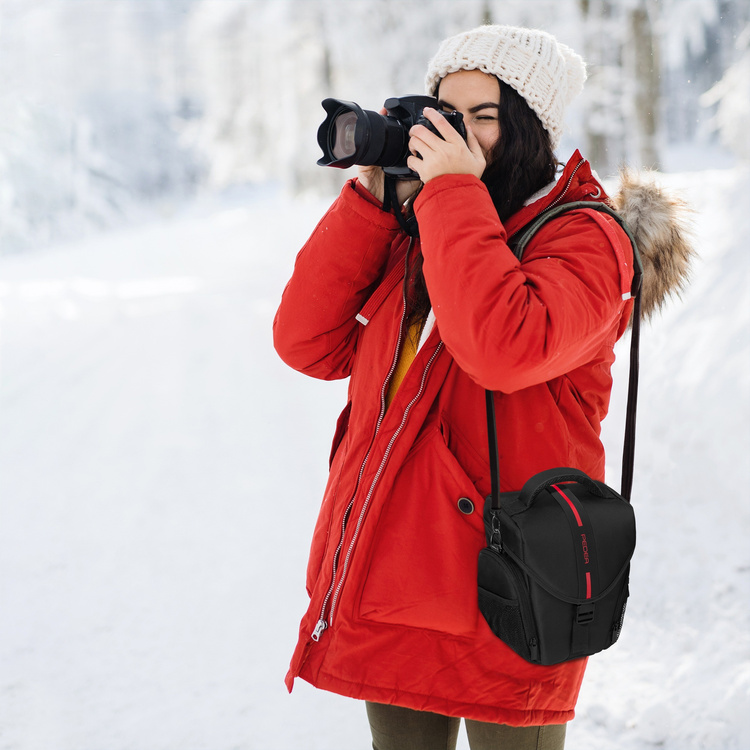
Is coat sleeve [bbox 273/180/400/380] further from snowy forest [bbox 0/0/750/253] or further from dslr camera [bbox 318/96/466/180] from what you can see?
snowy forest [bbox 0/0/750/253]

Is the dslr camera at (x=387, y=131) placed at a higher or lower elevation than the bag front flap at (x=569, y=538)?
higher

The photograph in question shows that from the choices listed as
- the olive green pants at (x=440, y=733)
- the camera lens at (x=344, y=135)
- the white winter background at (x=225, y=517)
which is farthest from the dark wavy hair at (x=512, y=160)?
the olive green pants at (x=440, y=733)

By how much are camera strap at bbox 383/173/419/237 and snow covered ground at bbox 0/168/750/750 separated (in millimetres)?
612

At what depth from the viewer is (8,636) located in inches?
115

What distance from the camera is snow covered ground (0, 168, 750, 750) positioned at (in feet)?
8.02

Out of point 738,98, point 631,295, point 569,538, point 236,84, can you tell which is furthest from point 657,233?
point 236,84

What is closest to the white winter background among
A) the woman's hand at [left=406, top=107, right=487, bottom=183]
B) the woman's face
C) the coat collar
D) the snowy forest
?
the coat collar

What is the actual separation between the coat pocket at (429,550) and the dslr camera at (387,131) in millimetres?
479

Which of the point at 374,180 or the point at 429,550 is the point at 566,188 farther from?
the point at 429,550

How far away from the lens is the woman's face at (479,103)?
1.34 meters

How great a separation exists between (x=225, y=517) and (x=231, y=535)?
0.59 ft

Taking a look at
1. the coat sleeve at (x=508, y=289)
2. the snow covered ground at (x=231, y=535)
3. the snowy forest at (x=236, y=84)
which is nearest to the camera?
the coat sleeve at (x=508, y=289)

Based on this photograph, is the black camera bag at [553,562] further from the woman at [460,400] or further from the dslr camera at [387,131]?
the dslr camera at [387,131]

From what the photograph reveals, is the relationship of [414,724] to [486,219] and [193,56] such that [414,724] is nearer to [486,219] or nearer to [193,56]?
[486,219]
